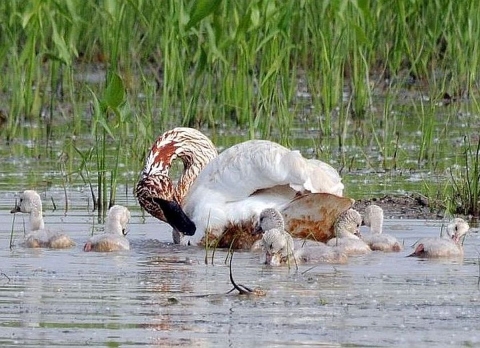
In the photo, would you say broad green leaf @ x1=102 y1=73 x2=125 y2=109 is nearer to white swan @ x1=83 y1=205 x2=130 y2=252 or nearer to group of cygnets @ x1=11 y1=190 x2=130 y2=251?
group of cygnets @ x1=11 y1=190 x2=130 y2=251

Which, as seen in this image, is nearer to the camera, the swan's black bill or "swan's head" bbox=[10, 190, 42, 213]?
the swan's black bill

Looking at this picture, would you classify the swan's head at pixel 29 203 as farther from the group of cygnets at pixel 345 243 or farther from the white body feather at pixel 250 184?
the group of cygnets at pixel 345 243

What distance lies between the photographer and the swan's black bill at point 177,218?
8.38 meters

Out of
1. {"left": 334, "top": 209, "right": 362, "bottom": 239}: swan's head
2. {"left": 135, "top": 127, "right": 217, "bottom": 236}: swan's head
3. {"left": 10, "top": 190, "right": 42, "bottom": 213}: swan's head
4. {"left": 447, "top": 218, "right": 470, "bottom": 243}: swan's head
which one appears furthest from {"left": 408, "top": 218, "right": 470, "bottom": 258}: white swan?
{"left": 10, "top": 190, "right": 42, "bottom": 213}: swan's head

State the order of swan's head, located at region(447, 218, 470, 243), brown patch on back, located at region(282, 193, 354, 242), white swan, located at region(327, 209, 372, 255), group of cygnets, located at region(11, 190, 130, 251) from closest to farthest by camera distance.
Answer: white swan, located at region(327, 209, 372, 255) < group of cygnets, located at region(11, 190, 130, 251) < swan's head, located at region(447, 218, 470, 243) < brown patch on back, located at region(282, 193, 354, 242)

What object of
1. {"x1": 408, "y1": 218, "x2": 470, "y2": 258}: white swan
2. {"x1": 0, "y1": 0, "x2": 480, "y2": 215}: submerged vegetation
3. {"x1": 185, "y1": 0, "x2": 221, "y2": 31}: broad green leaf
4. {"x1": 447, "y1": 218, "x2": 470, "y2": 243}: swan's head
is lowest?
{"x1": 0, "y1": 0, "x2": 480, "y2": 215}: submerged vegetation

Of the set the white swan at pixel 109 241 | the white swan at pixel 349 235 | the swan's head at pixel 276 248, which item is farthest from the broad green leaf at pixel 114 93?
the swan's head at pixel 276 248

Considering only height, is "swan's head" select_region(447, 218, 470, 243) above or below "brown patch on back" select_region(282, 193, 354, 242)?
above

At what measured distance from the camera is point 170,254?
7.85 metres

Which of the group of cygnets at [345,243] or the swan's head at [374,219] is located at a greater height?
the group of cygnets at [345,243]

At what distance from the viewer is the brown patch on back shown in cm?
829

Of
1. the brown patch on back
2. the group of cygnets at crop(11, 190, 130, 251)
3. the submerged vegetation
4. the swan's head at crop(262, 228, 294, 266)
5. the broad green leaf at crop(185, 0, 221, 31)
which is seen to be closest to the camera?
the swan's head at crop(262, 228, 294, 266)

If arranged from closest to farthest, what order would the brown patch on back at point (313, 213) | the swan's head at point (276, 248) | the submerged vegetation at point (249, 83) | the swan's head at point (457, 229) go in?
the swan's head at point (276, 248)
the swan's head at point (457, 229)
the brown patch on back at point (313, 213)
the submerged vegetation at point (249, 83)

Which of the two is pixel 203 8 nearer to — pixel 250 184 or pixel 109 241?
pixel 250 184
